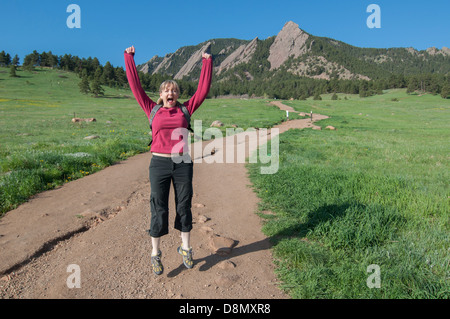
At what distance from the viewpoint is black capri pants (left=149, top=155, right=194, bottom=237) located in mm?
4102

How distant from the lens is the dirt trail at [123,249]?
3770mm

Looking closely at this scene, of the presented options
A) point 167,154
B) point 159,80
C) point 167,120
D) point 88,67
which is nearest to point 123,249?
point 167,154

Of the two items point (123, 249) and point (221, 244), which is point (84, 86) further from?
point (221, 244)

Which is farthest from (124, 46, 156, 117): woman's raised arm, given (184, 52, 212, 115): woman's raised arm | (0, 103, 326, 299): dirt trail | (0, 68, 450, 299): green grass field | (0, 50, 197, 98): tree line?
(0, 50, 197, 98): tree line

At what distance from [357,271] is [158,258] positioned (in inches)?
117

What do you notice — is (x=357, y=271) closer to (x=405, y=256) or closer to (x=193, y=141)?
(x=405, y=256)

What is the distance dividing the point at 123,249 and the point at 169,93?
2.89 m

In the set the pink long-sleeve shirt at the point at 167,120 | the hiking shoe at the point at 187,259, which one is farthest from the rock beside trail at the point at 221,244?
the pink long-sleeve shirt at the point at 167,120

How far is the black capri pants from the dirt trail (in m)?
0.81

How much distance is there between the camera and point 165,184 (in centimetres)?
414

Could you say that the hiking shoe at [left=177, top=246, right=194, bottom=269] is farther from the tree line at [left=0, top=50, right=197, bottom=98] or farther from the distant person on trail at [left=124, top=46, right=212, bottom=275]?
the tree line at [left=0, top=50, right=197, bottom=98]

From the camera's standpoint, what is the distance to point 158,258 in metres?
4.19

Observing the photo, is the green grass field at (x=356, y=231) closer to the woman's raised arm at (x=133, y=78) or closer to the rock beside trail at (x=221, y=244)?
the rock beside trail at (x=221, y=244)
